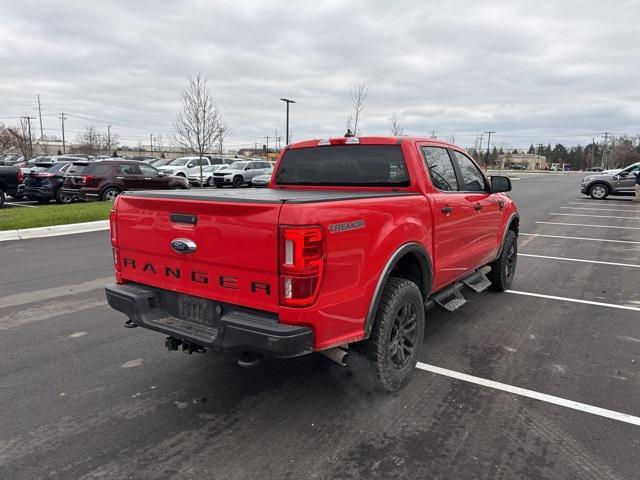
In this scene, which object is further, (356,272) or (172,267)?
(172,267)

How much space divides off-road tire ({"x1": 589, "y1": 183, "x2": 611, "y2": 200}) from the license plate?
25.2 meters

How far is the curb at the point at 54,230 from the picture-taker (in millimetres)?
9695

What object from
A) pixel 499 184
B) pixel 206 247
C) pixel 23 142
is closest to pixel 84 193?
pixel 499 184

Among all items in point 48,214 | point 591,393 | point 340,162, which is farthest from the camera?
point 48,214

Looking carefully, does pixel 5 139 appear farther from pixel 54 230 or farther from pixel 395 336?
pixel 395 336

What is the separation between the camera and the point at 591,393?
11.7ft

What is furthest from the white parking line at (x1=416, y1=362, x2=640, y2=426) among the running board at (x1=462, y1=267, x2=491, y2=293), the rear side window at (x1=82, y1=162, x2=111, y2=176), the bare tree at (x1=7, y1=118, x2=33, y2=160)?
the bare tree at (x1=7, y1=118, x2=33, y2=160)

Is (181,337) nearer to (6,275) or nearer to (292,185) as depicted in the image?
(292,185)

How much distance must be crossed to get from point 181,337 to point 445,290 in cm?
256

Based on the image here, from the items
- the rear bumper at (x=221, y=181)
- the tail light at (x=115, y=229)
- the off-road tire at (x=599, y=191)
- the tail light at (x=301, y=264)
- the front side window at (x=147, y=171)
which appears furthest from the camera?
the rear bumper at (x=221, y=181)

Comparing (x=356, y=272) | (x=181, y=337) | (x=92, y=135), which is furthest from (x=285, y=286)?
(x=92, y=135)

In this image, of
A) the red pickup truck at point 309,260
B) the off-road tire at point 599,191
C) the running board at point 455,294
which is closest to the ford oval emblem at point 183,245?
the red pickup truck at point 309,260

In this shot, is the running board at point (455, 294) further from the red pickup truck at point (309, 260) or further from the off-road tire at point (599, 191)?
the off-road tire at point (599, 191)

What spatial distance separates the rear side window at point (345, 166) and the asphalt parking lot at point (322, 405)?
5.39ft
